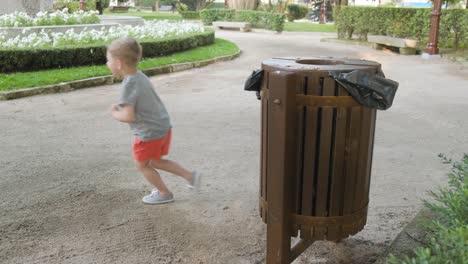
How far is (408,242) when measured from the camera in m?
2.72

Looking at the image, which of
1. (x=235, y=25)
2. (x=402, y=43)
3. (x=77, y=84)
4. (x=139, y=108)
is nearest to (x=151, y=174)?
(x=139, y=108)

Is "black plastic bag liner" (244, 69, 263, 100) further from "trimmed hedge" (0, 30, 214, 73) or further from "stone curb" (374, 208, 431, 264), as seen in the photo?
"trimmed hedge" (0, 30, 214, 73)

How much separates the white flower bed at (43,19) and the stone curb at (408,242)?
460 inches

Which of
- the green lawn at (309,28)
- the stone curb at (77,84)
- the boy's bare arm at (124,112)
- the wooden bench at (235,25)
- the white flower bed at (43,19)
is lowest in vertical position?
the stone curb at (77,84)

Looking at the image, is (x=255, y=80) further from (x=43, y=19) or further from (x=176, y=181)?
(x=43, y=19)

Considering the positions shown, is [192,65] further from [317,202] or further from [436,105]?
[317,202]

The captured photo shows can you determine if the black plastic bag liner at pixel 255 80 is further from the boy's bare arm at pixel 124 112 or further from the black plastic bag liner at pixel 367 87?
the boy's bare arm at pixel 124 112

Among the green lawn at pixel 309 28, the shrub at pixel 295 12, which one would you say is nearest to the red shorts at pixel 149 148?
the green lawn at pixel 309 28

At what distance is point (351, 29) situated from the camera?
19812 millimetres

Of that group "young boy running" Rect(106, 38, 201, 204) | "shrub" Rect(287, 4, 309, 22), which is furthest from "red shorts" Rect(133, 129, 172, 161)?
"shrub" Rect(287, 4, 309, 22)

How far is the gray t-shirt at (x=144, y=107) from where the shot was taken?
3525mm

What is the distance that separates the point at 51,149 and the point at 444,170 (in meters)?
4.01

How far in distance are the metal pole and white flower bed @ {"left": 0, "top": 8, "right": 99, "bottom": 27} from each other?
954 centimetres

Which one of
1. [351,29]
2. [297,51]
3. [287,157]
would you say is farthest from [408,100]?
[351,29]
